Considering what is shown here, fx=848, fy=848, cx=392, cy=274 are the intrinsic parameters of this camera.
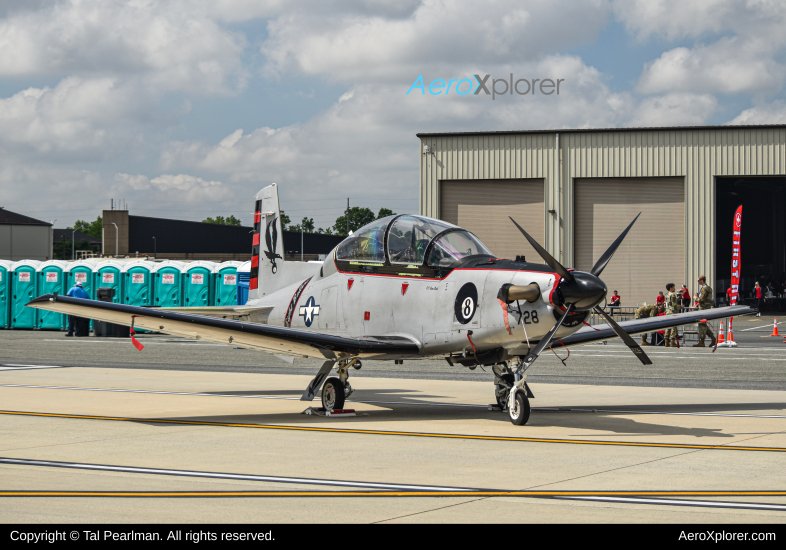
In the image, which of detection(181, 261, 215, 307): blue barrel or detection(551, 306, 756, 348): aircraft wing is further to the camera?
detection(181, 261, 215, 307): blue barrel

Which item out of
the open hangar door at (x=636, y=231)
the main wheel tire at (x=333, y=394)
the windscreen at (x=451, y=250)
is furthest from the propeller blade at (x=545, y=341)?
the open hangar door at (x=636, y=231)

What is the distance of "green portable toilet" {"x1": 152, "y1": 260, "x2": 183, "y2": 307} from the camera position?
34312mm

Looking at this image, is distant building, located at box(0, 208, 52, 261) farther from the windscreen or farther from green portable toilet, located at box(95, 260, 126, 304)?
the windscreen

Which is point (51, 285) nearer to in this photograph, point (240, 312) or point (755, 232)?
point (240, 312)

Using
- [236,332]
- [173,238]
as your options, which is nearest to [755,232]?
[173,238]

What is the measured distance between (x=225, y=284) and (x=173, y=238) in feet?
202

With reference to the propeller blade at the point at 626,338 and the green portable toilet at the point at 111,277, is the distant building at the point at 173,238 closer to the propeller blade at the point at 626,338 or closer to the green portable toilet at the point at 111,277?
the green portable toilet at the point at 111,277

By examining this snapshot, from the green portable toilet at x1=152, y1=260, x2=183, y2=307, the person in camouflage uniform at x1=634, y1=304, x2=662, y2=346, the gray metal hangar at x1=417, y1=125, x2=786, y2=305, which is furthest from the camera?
the gray metal hangar at x1=417, y1=125, x2=786, y2=305

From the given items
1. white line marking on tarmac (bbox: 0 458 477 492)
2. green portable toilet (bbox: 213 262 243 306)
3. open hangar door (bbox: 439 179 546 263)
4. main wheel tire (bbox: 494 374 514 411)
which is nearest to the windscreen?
main wheel tire (bbox: 494 374 514 411)

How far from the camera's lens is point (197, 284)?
1344 inches

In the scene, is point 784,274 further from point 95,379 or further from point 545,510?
point 545,510

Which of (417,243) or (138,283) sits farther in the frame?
(138,283)

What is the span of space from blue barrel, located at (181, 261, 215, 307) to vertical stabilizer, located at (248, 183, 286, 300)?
1858 centimetres
